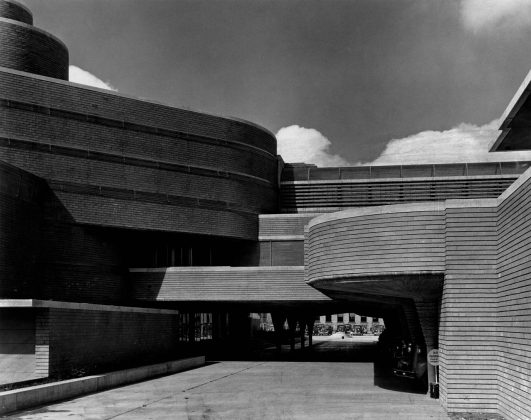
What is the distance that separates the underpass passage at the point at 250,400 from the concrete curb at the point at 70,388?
54 centimetres

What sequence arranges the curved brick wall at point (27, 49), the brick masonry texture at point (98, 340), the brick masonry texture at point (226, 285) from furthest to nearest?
the brick masonry texture at point (226, 285)
the curved brick wall at point (27, 49)
the brick masonry texture at point (98, 340)

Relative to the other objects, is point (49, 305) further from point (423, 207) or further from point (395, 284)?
point (423, 207)

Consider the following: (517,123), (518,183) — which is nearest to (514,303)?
(518,183)

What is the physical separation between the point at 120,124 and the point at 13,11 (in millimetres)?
8651

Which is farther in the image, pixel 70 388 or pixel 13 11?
pixel 13 11

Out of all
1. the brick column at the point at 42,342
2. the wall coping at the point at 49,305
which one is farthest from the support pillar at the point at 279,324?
the brick column at the point at 42,342

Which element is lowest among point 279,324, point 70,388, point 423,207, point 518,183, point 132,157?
point 70,388

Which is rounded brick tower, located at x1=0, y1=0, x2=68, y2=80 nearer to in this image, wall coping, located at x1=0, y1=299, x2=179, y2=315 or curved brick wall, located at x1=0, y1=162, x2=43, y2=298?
curved brick wall, located at x1=0, y1=162, x2=43, y2=298

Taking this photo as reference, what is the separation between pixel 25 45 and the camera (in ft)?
120

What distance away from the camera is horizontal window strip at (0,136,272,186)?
33.2m

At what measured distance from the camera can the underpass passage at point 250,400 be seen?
19.1m

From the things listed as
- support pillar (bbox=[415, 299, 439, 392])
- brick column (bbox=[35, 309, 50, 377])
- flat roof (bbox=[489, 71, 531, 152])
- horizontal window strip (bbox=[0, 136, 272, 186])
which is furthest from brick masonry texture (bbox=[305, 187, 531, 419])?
horizontal window strip (bbox=[0, 136, 272, 186])

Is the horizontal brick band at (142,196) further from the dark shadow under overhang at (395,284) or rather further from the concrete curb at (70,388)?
the dark shadow under overhang at (395,284)

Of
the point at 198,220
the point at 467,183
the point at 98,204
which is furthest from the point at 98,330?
the point at 467,183
